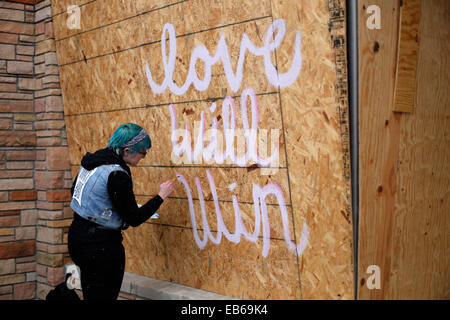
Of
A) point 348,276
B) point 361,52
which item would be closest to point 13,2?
point 361,52

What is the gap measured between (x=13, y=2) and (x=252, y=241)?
4001mm

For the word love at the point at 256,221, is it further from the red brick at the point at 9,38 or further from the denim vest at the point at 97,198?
the red brick at the point at 9,38

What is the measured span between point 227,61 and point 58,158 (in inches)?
108

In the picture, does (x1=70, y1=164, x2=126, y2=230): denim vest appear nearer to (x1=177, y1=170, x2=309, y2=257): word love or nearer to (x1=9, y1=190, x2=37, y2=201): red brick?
(x1=177, y1=170, x2=309, y2=257): word love

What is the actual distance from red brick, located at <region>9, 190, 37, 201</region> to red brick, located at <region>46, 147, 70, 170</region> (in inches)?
15.8

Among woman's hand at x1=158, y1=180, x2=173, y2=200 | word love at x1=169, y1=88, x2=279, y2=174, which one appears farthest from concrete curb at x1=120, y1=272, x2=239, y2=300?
word love at x1=169, y1=88, x2=279, y2=174

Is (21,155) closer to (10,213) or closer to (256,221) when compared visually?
(10,213)

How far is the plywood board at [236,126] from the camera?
3848 millimetres

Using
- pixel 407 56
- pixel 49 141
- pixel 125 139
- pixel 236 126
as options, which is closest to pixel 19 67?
pixel 49 141

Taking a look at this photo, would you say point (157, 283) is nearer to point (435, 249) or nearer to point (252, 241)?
point (252, 241)

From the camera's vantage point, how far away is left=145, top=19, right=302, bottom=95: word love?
3.96 meters

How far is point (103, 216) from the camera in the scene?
13.4ft

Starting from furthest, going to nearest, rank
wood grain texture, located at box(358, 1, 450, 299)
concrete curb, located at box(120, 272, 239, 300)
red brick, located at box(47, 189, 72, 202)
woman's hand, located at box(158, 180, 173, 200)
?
red brick, located at box(47, 189, 72, 202) → concrete curb, located at box(120, 272, 239, 300) → woman's hand, located at box(158, 180, 173, 200) → wood grain texture, located at box(358, 1, 450, 299)
